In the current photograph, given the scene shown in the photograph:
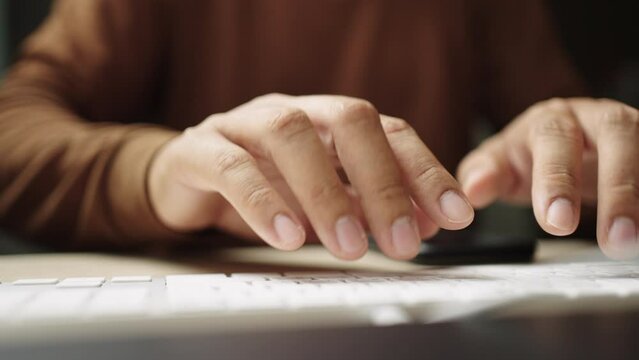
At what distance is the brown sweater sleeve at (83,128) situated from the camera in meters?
0.63

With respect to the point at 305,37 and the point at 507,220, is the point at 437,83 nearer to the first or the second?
the point at 305,37

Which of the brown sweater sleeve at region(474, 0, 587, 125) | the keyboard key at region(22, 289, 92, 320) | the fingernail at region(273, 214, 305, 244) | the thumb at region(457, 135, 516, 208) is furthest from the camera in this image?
the brown sweater sleeve at region(474, 0, 587, 125)

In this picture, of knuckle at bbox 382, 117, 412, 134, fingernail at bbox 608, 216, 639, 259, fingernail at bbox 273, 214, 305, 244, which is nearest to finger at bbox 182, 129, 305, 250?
fingernail at bbox 273, 214, 305, 244

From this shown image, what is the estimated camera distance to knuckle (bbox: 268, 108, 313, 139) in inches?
16.8

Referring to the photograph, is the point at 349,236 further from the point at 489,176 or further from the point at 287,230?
the point at 489,176

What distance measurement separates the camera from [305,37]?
3.27 ft

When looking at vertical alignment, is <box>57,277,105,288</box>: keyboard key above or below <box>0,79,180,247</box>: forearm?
above

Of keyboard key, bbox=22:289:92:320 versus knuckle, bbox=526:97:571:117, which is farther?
knuckle, bbox=526:97:571:117

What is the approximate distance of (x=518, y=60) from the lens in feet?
3.63

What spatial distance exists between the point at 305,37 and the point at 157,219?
20.0 inches

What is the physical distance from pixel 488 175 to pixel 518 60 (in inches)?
22.9

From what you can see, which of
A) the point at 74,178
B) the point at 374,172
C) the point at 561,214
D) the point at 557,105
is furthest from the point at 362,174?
the point at 74,178

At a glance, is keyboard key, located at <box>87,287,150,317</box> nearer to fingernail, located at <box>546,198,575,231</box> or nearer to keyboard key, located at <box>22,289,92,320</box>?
keyboard key, located at <box>22,289,92,320</box>

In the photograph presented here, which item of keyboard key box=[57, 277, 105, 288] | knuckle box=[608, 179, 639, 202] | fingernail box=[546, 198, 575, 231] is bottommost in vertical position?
keyboard key box=[57, 277, 105, 288]
